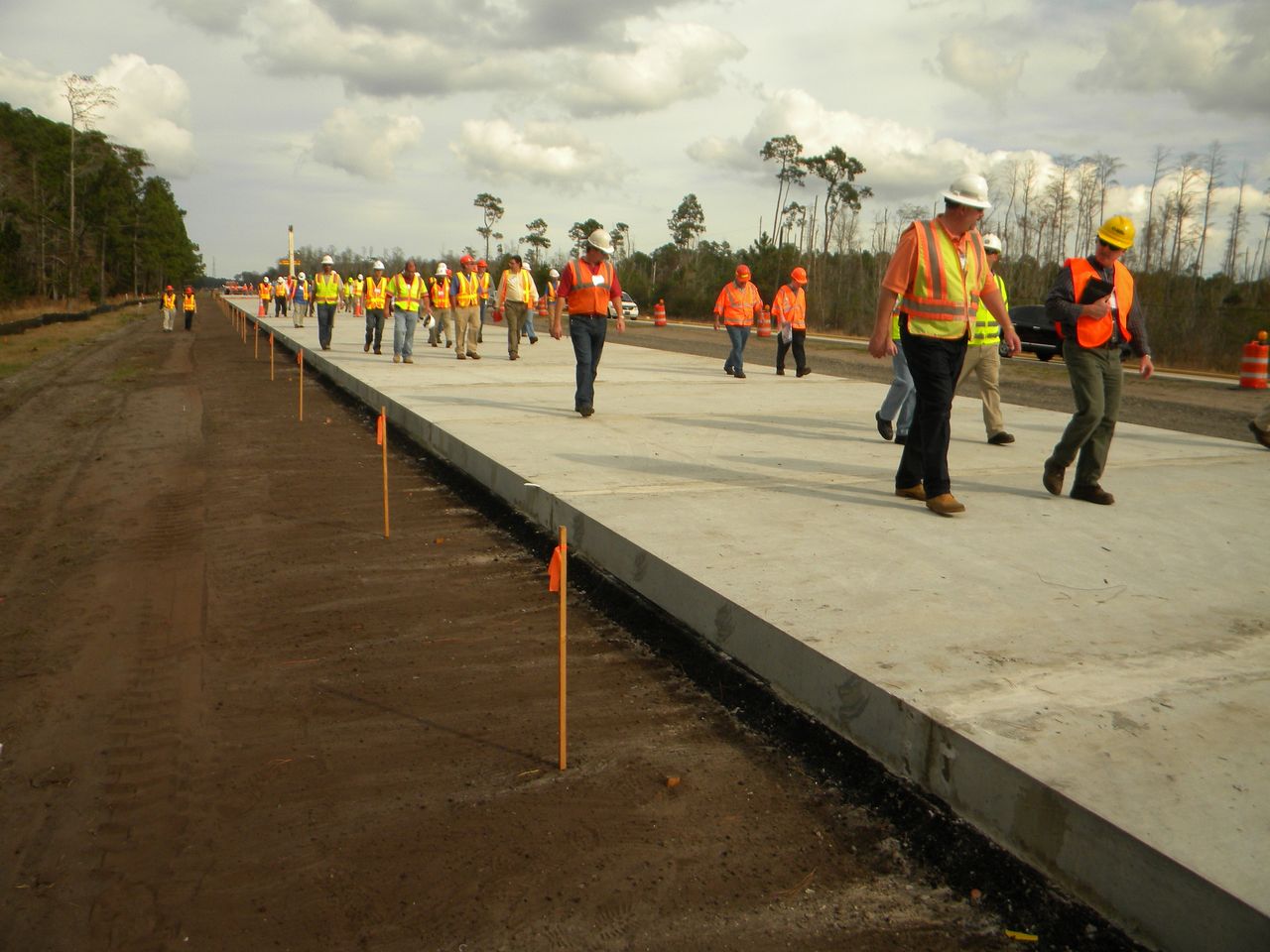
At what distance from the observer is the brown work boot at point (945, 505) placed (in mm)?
6883

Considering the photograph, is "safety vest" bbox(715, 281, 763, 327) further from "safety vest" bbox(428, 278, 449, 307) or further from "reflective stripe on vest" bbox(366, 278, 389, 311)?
"reflective stripe on vest" bbox(366, 278, 389, 311)

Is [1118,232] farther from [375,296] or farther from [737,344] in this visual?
[375,296]

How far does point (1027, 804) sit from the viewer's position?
131 inches

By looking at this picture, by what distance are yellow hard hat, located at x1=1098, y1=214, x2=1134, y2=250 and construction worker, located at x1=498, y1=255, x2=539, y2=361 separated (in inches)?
557

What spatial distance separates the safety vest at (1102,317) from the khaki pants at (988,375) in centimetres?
258

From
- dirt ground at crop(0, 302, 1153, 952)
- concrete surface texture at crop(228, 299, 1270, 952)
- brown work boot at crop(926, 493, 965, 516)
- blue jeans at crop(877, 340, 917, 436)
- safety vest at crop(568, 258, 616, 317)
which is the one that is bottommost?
dirt ground at crop(0, 302, 1153, 952)

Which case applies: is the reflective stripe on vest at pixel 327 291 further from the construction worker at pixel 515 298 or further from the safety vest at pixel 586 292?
the safety vest at pixel 586 292

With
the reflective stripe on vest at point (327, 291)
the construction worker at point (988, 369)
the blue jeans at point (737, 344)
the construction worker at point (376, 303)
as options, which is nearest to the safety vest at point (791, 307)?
the blue jeans at point (737, 344)

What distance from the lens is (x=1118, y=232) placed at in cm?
718

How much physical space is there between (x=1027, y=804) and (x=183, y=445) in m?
10.4

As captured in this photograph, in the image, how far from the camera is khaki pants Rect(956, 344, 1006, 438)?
393 inches

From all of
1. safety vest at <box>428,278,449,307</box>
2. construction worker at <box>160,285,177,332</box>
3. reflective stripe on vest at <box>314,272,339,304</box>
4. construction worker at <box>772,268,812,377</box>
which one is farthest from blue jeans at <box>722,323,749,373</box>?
construction worker at <box>160,285,177,332</box>

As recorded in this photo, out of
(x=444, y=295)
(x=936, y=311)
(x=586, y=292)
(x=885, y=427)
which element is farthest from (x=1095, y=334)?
(x=444, y=295)

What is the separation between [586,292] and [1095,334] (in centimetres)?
549
